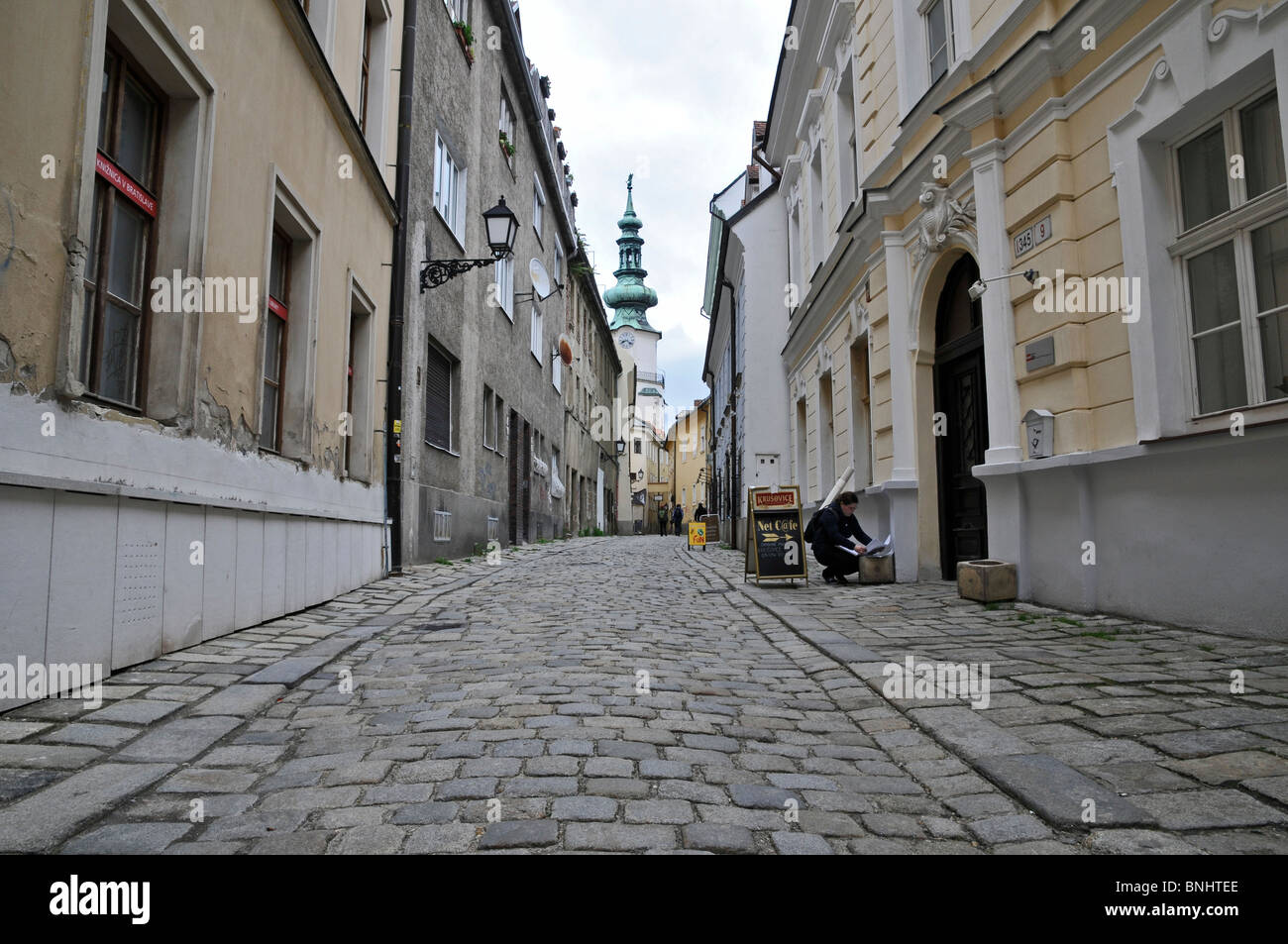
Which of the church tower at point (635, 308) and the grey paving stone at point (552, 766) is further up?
the church tower at point (635, 308)

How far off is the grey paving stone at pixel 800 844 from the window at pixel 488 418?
1530 cm

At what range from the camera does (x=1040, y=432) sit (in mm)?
7031

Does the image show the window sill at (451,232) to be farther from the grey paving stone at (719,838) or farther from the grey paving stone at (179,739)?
the grey paving stone at (719,838)

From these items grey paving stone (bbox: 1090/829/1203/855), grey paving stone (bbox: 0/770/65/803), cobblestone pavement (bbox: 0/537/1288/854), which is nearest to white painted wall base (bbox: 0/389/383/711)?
cobblestone pavement (bbox: 0/537/1288/854)

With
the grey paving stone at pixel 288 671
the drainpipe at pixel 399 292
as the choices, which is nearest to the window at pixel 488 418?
the drainpipe at pixel 399 292

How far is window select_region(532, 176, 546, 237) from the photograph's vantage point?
23.7 m

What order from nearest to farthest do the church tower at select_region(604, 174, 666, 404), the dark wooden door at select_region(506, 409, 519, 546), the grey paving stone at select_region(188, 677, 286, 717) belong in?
the grey paving stone at select_region(188, 677, 286, 717)
the dark wooden door at select_region(506, 409, 519, 546)
the church tower at select_region(604, 174, 666, 404)

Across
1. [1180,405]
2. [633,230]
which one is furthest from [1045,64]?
[633,230]

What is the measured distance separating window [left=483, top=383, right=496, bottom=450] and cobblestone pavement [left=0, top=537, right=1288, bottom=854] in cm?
1154

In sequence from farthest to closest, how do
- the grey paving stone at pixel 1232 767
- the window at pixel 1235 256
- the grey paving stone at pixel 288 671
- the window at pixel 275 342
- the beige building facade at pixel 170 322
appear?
the window at pixel 275 342
the window at pixel 1235 256
the grey paving stone at pixel 288 671
the beige building facade at pixel 170 322
the grey paving stone at pixel 1232 767

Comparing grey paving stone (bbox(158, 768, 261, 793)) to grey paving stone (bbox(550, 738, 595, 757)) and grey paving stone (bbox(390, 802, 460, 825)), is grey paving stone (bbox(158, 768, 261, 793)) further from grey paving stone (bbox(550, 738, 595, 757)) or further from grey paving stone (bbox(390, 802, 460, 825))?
grey paving stone (bbox(550, 738, 595, 757))

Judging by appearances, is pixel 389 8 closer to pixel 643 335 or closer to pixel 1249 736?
pixel 1249 736

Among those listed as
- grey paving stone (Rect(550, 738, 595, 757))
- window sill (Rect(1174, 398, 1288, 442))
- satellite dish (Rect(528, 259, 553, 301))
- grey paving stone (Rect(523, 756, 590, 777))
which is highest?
satellite dish (Rect(528, 259, 553, 301))

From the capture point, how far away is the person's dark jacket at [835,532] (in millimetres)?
10250
